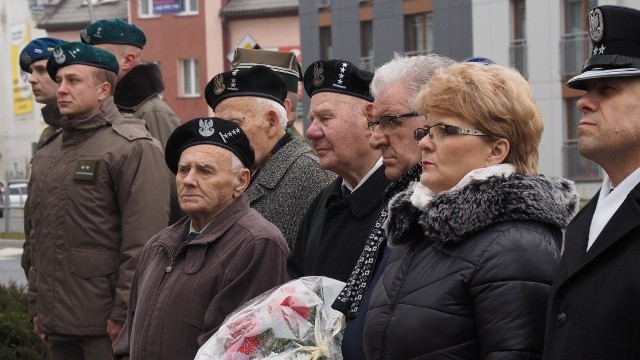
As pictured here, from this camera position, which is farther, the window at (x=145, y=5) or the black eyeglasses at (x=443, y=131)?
the window at (x=145, y=5)

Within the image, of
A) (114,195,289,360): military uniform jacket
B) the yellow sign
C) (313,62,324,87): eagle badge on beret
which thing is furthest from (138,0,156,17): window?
(114,195,289,360): military uniform jacket

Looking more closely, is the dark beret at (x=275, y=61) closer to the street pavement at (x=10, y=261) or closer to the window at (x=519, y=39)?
the street pavement at (x=10, y=261)

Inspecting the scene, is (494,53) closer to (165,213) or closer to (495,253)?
(165,213)

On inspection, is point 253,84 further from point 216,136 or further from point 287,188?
point 216,136

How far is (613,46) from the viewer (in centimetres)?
321

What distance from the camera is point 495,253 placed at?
332 cm

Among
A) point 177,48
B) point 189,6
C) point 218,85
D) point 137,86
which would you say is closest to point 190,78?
point 177,48

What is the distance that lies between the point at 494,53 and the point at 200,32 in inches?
763

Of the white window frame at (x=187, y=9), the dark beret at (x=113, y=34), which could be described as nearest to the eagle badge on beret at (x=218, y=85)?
the dark beret at (x=113, y=34)

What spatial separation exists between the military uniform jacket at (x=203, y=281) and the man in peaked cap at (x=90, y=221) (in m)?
1.18

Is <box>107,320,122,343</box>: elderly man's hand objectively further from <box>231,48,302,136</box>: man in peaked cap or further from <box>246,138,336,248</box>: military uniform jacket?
<box>231,48,302,136</box>: man in peaked cap

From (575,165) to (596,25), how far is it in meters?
29.4

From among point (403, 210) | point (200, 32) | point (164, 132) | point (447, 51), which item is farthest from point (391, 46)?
point (403, 210)

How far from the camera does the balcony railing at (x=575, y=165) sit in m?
31.6
